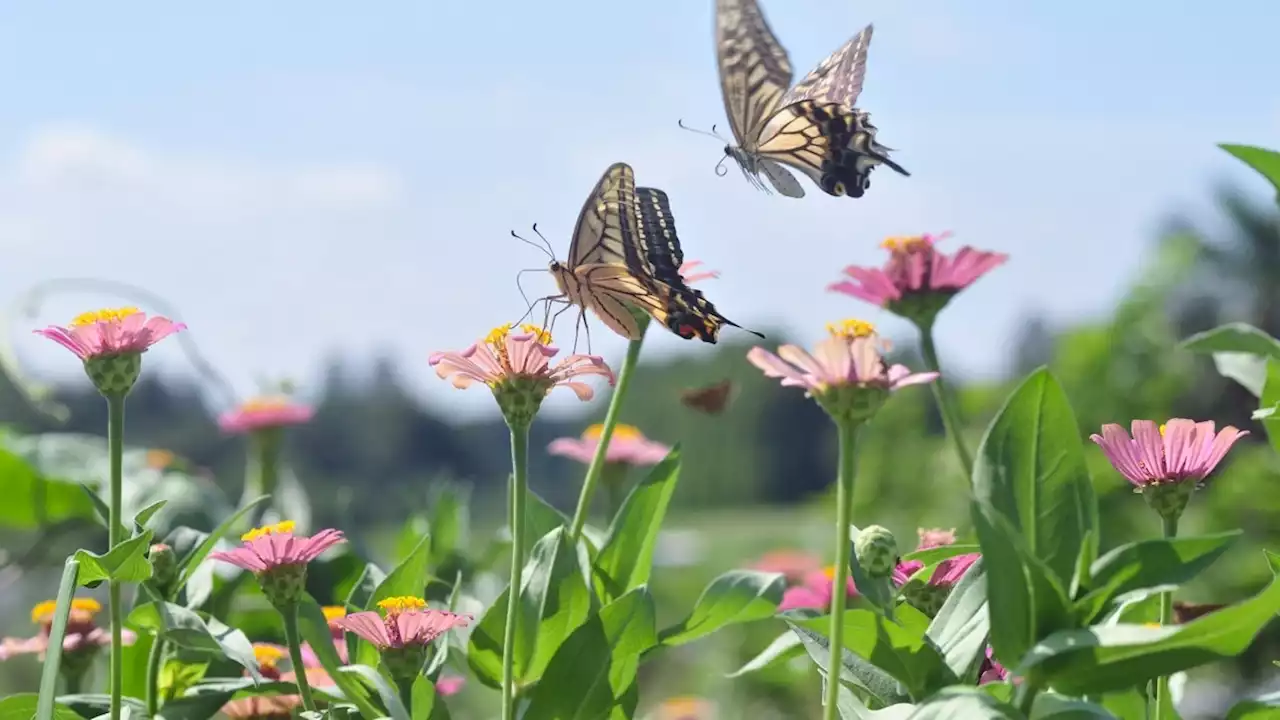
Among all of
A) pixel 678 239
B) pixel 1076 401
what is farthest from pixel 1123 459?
pixel 1076 401

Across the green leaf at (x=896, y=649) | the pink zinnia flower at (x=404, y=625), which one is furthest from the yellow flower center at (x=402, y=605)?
the green leaf at (x=896, y=649)

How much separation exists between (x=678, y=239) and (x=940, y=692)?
1.63ft

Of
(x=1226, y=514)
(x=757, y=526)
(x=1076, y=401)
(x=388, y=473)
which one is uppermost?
(x=1076, y=401)

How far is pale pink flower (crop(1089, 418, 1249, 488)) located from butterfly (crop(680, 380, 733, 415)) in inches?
19.3

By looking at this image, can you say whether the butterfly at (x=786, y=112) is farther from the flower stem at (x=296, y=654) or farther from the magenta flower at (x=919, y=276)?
the flower stem at (x=296, y=654)

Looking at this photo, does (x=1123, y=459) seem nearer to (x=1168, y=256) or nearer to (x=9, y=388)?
(x=9, y=388)

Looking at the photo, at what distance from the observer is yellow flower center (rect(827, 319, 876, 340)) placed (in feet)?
2.18

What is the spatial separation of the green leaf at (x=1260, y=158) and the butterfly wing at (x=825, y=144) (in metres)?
0.28

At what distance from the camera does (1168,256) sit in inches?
469

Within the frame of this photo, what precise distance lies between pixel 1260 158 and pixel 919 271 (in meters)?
0.23

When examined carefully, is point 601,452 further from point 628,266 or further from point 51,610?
point 51,610

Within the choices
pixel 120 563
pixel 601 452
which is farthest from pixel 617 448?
pixel 120 563

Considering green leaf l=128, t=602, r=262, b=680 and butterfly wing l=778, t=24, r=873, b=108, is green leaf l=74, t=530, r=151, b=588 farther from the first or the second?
butterfly wing l=778, t=24, r=873, b=108

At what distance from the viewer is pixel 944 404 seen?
0.84m
